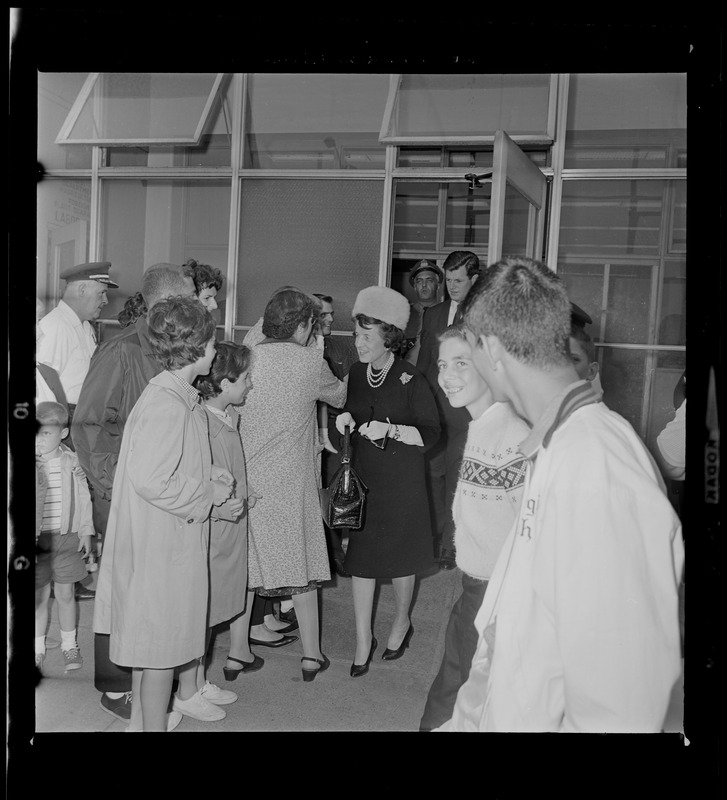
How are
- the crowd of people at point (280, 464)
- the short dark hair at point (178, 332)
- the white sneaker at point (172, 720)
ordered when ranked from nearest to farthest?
the crowd of people at point (280, 464) < the short dark hair at point (178, 332) < the white sneaker at point (172, 720)

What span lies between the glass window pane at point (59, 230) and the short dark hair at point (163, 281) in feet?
0.82

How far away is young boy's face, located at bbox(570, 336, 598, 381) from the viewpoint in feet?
7.79

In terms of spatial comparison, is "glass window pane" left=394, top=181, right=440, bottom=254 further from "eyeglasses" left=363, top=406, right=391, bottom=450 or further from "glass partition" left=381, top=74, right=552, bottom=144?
"eyeglasses" left=363, top=406, right=391, bottom=450

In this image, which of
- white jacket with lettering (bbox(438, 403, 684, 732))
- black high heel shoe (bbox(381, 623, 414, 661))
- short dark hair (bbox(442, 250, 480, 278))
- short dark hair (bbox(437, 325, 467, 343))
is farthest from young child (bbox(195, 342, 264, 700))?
white jacket with lettering (bbox(438, 403, 684, 732))

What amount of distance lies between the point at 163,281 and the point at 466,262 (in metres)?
1.03

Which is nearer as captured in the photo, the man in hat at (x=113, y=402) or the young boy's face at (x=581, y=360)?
the young boy's face at (x=581, y=360)

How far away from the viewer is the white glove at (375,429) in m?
2.74

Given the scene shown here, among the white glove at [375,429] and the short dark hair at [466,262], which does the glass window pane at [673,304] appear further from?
the white glove at [375,429]

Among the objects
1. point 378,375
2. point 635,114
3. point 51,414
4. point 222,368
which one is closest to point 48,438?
point 51,414

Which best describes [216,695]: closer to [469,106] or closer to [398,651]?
[398,651]

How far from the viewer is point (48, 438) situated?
264cm

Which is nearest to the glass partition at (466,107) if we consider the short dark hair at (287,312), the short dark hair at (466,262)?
the short dark hair at (466,262)
